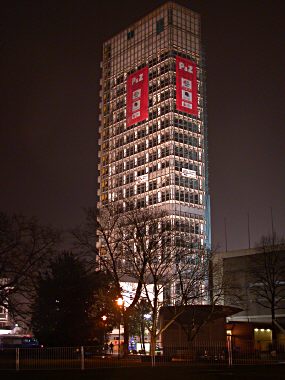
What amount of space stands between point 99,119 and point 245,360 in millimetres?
151234

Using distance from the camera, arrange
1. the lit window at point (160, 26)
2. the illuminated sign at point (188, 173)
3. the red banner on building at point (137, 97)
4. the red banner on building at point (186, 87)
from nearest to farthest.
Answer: the illuminated sign at point (188, 173), the red banner on building at point (186, 87), the red banner on building at point (137, 97), the lit window at point (160, 26)

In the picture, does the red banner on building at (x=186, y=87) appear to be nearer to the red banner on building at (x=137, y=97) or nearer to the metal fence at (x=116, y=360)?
the red banner on building at (x=137, y=97)

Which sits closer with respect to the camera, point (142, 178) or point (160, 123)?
point (160, 123)

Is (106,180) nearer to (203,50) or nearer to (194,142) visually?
(194,142)

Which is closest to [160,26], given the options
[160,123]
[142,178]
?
[160,123]

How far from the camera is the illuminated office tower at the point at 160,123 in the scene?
538ft

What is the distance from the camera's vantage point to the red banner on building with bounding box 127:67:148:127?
173125 millimetres

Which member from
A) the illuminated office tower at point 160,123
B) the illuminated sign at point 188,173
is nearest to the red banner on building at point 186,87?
the illuminated office tower at point 160,123

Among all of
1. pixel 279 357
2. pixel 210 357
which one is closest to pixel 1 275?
pixel 210 357

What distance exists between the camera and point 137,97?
577 feet

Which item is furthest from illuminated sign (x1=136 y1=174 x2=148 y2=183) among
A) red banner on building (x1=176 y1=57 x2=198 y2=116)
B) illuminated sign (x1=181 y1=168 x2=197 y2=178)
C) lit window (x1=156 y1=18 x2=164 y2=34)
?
lit window (x1=156 y1=18 x2=164 y2=34)

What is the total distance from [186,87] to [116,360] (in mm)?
133513

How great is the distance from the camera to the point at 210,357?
149 ft

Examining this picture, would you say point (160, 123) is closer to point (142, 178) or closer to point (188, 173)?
point (142, 178)
